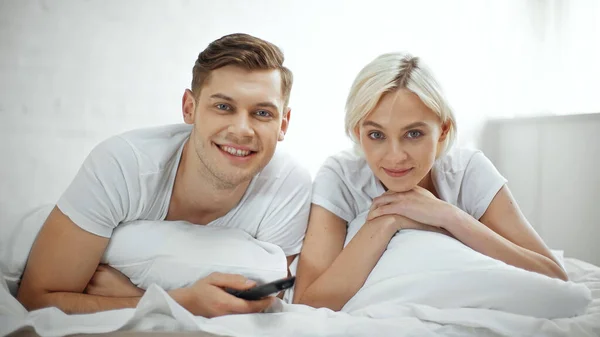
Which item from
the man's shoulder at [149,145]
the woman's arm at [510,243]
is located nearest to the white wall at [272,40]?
the man's shoulder at [149,145]

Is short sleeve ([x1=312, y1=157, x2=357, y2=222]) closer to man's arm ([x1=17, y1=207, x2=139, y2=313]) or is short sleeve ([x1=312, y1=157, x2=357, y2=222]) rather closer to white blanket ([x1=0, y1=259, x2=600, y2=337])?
white blanket ([x1=0, y1=259, x2=600, y2=337])

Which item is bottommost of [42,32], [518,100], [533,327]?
[533,327]

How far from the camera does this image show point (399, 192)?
96 centimetres

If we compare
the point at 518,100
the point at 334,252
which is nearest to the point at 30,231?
the point at 334,252

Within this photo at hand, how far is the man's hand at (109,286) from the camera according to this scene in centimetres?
84

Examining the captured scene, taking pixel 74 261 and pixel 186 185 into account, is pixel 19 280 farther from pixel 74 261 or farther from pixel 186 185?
pixel 186 185

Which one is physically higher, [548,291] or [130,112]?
[130,112]

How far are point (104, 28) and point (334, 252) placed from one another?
518 millimetres

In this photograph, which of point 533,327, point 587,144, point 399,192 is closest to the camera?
point 533,327

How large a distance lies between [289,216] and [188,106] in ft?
0.83

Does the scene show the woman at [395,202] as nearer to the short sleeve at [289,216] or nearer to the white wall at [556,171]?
the short sleeve at [289,216]

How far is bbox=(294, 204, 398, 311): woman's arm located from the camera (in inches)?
35.9

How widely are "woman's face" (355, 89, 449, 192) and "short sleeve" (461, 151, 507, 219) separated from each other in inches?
4.9

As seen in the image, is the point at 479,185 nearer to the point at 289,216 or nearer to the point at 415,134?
the point at 415,134
